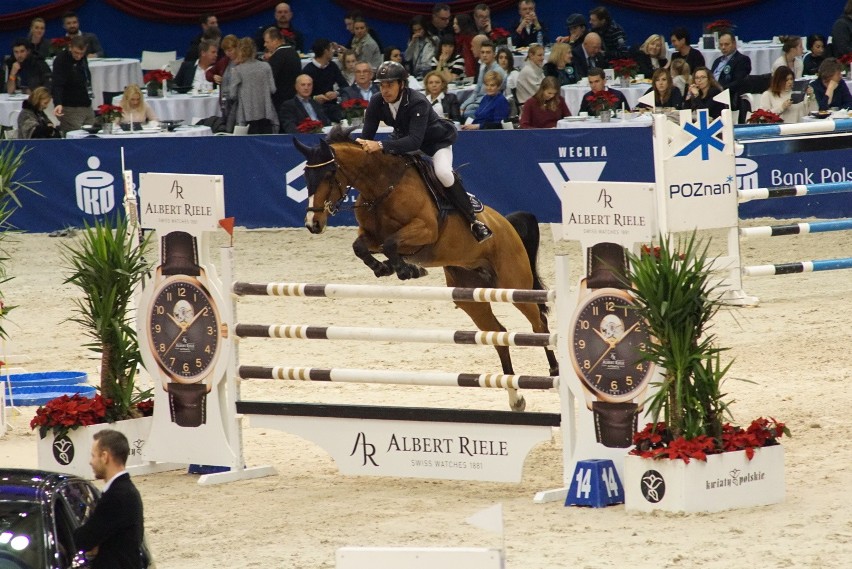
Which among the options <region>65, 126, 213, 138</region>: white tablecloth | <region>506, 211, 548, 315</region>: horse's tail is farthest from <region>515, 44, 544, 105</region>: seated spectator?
<region>506, 211, 548, 315</region>: horse's tail

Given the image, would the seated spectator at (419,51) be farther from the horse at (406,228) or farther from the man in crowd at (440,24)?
the horse at (406,228)

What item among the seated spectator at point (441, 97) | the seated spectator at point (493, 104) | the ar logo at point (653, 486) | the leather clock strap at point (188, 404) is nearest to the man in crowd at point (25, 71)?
the seated spectator at point (441, 97)

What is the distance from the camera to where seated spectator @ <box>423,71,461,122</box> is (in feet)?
49.7

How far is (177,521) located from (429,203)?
283cm

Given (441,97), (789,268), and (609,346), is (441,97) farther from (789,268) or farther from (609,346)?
(609,346)

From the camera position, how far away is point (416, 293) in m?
7.15

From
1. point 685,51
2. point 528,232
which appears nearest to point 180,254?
point 528,232

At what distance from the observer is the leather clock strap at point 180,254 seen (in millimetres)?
7629

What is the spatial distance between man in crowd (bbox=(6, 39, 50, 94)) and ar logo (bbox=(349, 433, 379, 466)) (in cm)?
1130

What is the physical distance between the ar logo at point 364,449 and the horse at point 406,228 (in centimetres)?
130

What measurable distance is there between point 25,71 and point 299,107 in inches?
172

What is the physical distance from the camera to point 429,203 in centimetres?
871

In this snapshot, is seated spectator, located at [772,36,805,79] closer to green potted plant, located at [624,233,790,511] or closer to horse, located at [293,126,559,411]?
horse, located at [293,126,559,411]

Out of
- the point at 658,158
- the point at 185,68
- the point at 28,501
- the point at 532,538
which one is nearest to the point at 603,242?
the point at 532,538
